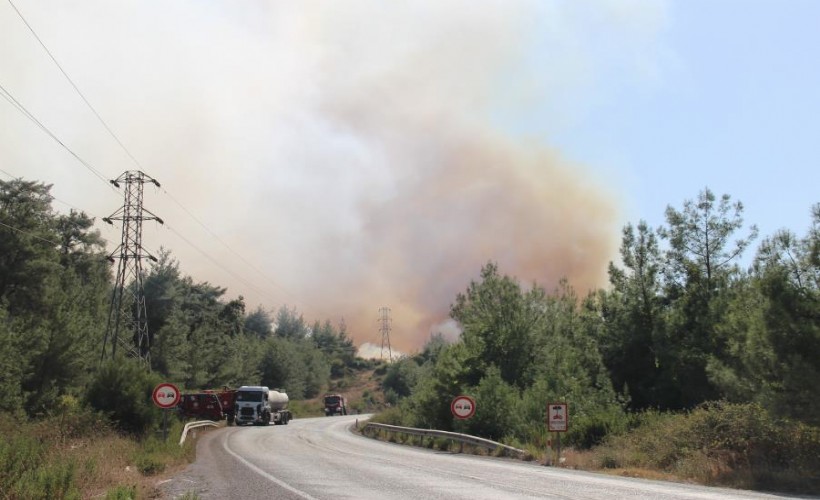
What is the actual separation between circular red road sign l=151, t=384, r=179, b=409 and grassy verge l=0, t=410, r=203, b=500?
55.3 inches

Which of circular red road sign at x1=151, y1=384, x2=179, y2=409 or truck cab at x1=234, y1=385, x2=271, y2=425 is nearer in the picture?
circular red road sign at x1=151, y1=384, x2=179, y2=409

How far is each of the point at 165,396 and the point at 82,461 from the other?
865cm

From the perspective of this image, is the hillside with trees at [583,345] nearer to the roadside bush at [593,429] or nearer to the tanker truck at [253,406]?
the roadside bush at [593,429]

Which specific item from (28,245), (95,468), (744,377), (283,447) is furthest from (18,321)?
(744,377)

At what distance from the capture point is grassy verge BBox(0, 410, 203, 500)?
→ 10797 mm

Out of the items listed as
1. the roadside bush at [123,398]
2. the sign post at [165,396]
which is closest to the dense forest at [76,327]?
the roadside bush at [123,398]

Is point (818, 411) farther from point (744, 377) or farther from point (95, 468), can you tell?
point (95, 468)

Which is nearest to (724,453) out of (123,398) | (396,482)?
(396,482)

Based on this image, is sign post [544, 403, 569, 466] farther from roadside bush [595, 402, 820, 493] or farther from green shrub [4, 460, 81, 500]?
green shrub [4, 460, 81, 500]

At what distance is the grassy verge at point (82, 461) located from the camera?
1080 cm

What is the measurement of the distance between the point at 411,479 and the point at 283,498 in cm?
439

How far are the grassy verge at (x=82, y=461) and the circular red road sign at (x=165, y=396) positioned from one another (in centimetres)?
140

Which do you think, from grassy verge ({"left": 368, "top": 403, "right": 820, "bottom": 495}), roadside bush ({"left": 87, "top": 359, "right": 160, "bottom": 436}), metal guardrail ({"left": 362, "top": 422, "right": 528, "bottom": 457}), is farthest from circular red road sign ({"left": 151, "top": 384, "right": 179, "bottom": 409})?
grassy verge ({"left": 368, "top": 403, "right": 820, "bottom": 495})

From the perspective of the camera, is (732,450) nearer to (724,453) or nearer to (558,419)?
(724,453)
